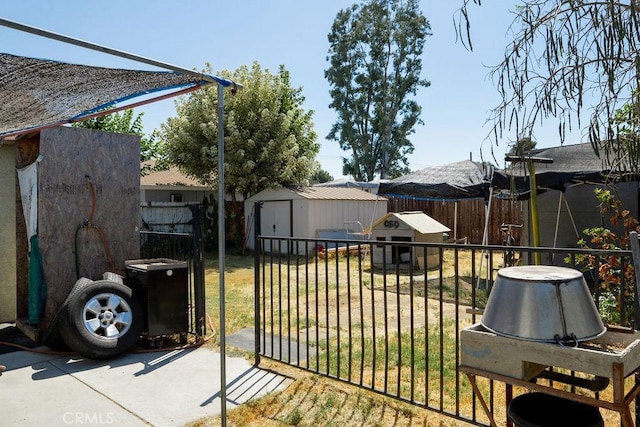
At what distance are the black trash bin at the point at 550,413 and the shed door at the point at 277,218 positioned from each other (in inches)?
450

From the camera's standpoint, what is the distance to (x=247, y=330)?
199 inches

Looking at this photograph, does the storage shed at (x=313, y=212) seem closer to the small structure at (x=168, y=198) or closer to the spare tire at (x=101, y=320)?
the small structure at (x=168, y=198)

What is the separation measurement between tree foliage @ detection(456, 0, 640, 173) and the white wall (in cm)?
532

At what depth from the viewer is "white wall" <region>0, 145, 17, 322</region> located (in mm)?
5250

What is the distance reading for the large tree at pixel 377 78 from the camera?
84.7ft

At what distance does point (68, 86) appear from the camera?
3.03 metres

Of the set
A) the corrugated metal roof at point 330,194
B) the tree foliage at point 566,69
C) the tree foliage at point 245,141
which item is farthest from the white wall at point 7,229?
the tree foliage at point 245,141

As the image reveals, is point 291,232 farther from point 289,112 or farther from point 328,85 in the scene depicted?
point 328,85

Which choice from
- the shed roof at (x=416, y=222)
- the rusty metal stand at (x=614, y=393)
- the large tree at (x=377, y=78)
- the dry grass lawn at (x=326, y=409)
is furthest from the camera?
the large tree at (x=377, y=78)

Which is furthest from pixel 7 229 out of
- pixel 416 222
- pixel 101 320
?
pixel 416 222

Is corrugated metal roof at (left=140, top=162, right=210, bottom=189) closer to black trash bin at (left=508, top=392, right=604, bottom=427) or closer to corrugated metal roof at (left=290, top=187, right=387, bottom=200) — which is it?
corrugated metal roof at (left=290, top=187, right=387, bottom=200)

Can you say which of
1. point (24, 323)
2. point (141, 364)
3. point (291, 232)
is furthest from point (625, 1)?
point (291, 232)

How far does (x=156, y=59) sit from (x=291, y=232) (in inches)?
437

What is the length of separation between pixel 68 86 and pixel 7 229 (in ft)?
10.4
